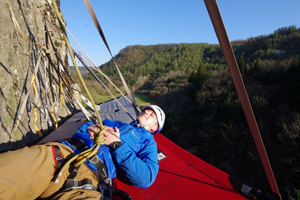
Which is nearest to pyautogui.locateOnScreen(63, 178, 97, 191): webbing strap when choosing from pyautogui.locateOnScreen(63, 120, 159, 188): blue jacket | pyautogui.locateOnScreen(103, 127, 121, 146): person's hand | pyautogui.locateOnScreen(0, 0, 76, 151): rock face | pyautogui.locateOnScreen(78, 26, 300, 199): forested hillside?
pyautogui.locateOnScreen(63, 120, 159, 188): blue jacket

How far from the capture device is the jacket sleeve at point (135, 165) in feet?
5.19

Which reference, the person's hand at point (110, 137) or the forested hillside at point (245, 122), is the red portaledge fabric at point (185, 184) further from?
the forested hillside at point (245, 122)

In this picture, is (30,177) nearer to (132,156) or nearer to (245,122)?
(132,156)

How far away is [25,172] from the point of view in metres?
1.09

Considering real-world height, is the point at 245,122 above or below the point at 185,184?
below

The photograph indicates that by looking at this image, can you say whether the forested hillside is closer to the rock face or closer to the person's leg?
the person's leg

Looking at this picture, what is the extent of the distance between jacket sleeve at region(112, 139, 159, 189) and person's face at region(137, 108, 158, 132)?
641 mm

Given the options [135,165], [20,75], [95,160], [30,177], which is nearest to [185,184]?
[135,165]

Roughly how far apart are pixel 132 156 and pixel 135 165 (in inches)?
3.6

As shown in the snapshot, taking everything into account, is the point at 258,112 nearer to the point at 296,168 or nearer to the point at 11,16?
the point at 296,168

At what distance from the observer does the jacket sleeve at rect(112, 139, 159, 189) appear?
1.58 metres

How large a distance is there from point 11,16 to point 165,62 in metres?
73.6

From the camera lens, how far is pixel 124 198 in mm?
1566

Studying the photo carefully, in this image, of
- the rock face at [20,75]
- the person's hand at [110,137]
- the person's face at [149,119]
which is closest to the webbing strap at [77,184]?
the person's hand at [110,137]
